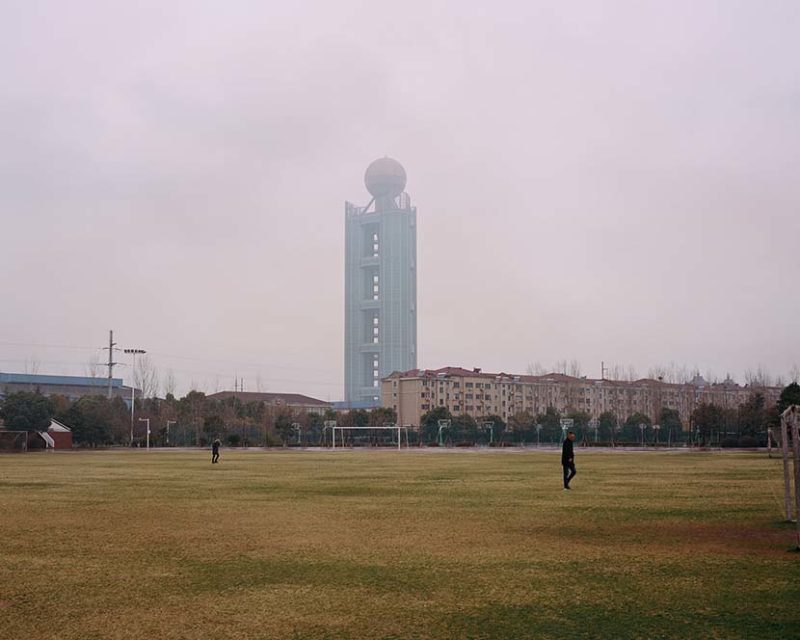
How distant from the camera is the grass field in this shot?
324 inches

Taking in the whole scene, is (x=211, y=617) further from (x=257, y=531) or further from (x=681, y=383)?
(x=681, y=383)

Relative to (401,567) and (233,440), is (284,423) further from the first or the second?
(401,567)

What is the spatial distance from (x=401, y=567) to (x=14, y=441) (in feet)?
261

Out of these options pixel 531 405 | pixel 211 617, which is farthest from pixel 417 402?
pixel 211 617

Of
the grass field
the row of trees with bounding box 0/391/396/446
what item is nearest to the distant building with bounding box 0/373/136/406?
the row of trees with bounding box 0/391/396/446

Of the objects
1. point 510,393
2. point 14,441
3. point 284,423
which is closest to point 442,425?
point 284,423

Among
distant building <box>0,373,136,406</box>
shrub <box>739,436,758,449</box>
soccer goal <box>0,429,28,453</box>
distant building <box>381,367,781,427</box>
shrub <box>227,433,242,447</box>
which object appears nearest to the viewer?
shrub <box>739,436,758,449</box>

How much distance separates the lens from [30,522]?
17.2 m

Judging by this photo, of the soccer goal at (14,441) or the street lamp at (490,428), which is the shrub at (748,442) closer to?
the street lamp at (490,428)

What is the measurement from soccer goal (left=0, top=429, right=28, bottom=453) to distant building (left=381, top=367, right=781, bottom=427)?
76445mm

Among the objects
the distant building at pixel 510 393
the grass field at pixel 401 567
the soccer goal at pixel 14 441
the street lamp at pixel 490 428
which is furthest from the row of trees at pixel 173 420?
the grass field at pixel 401 567

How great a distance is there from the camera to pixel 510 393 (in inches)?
6447

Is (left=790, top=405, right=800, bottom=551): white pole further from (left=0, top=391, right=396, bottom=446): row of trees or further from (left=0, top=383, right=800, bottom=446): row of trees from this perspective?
(left=0, top=391, right=396, bottom=446): row of trees

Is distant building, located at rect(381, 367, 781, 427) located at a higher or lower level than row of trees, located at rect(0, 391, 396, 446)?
higher
